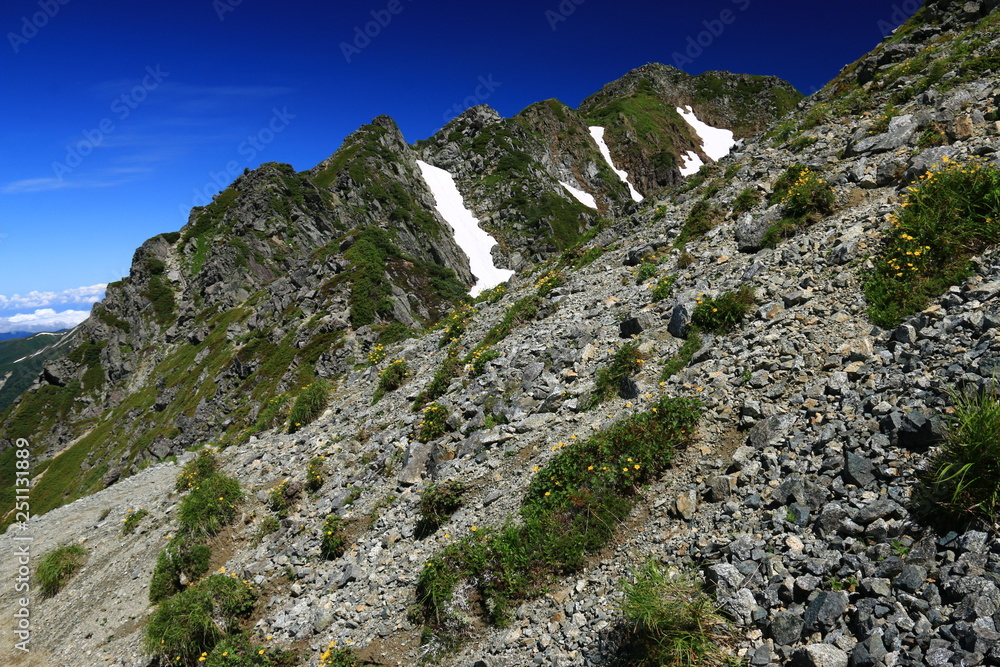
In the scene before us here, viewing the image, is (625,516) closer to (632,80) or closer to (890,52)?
(890,52)

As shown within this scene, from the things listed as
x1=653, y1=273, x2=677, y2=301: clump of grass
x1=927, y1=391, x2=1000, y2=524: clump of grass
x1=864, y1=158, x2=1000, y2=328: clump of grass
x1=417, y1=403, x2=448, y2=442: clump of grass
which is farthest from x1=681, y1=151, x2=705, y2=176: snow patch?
x1=927, y1=391, x2=1000, y2=524: clump of grass

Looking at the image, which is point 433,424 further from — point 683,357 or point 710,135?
point 710,135

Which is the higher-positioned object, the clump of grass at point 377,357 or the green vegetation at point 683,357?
the clump of grass at point 377,357

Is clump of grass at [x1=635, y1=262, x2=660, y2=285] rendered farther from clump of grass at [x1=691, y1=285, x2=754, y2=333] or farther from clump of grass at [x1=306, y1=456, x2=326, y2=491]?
clump of grass at [x1=306, y1=456, x2=326, y2=491]

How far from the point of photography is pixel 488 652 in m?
7.54

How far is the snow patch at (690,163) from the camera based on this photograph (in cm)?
14525

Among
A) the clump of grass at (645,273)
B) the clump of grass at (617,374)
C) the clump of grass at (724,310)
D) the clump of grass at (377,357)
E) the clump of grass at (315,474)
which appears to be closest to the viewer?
the clump of grass at (724,310)

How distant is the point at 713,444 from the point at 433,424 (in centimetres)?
810

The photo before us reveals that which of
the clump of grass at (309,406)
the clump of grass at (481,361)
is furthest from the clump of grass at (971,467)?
the clump of grass at (309,406)

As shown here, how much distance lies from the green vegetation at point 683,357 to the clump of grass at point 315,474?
11.0 metres

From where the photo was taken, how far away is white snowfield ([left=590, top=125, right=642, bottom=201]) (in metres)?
142

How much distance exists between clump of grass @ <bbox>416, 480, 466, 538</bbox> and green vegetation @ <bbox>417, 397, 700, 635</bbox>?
4.48ft

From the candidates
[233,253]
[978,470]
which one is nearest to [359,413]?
[978,470]

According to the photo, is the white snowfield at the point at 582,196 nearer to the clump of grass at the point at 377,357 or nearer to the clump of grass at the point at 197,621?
the clump of grass at the point at 377,357
